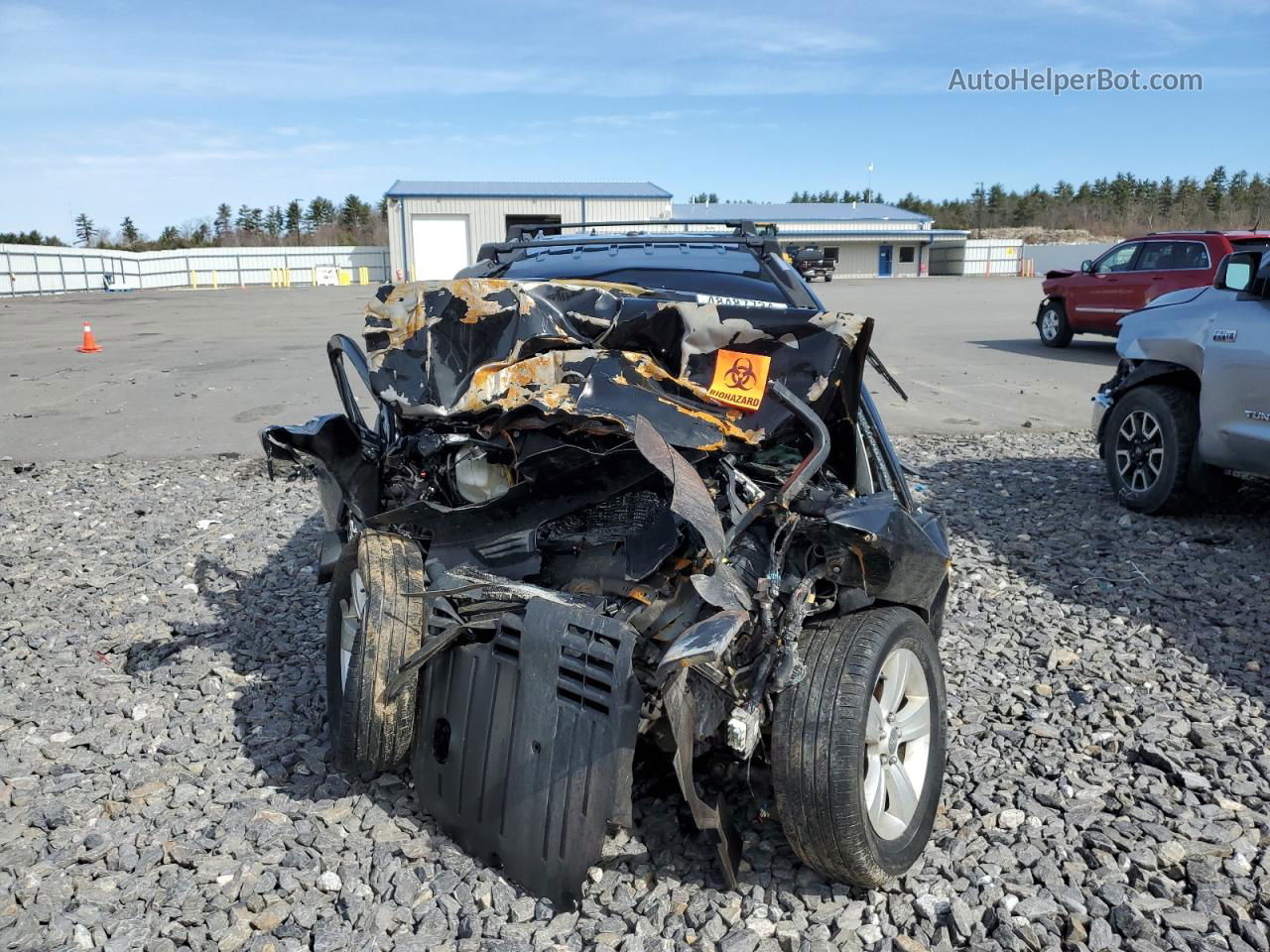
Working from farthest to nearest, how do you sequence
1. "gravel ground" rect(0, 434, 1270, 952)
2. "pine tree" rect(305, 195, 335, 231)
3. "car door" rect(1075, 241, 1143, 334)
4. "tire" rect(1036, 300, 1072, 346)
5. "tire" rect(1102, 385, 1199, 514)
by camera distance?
1. "pine tree" rect(305, 195, 335, 231)
2. "tire" rect(1036, 300, 1072, 346)
3. "car door" rect(1075, 241, 1143, 334)
4. "tire" rect(1102, 385, 1199, 514)
5. "gravel ground" rect(0, 434, 1270, 952)

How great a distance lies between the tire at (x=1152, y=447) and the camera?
20.2ft

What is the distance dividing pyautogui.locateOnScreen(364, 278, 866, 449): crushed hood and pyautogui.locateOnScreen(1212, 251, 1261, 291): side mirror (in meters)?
3.91

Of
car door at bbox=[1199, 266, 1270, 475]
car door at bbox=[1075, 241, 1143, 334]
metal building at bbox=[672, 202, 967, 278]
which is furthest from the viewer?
metal building at bbox=[672, 202, 967, 278]

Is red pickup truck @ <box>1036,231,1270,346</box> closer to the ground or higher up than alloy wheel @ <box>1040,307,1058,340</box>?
higher up

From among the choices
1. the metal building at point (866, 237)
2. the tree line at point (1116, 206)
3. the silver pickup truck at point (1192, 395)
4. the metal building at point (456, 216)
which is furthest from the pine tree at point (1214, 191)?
the silver pickup truck at point (1192, 395)

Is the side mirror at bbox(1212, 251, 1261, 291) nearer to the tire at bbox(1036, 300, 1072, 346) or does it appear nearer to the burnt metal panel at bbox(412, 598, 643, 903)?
the burnt metal panel at bbox(412, 598, 643, 903)

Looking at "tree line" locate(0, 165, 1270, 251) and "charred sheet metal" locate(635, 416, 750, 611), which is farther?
"tree line" locate(0, 165, 1270, 251)

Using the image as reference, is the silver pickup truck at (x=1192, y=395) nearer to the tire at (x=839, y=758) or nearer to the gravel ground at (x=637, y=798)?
the gravel ground at (x=637, y=798)

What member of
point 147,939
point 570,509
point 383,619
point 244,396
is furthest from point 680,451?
point 244,396

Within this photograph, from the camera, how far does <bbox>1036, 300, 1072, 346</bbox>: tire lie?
15898mm

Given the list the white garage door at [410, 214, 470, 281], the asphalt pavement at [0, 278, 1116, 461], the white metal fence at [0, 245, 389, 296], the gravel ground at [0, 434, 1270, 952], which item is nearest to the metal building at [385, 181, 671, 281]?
the white garage door at [410, 214, 470, 281]

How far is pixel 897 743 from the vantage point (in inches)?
110

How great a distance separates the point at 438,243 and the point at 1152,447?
137 feet

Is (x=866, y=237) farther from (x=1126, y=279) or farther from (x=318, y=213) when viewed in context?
(x=318, y=213)
